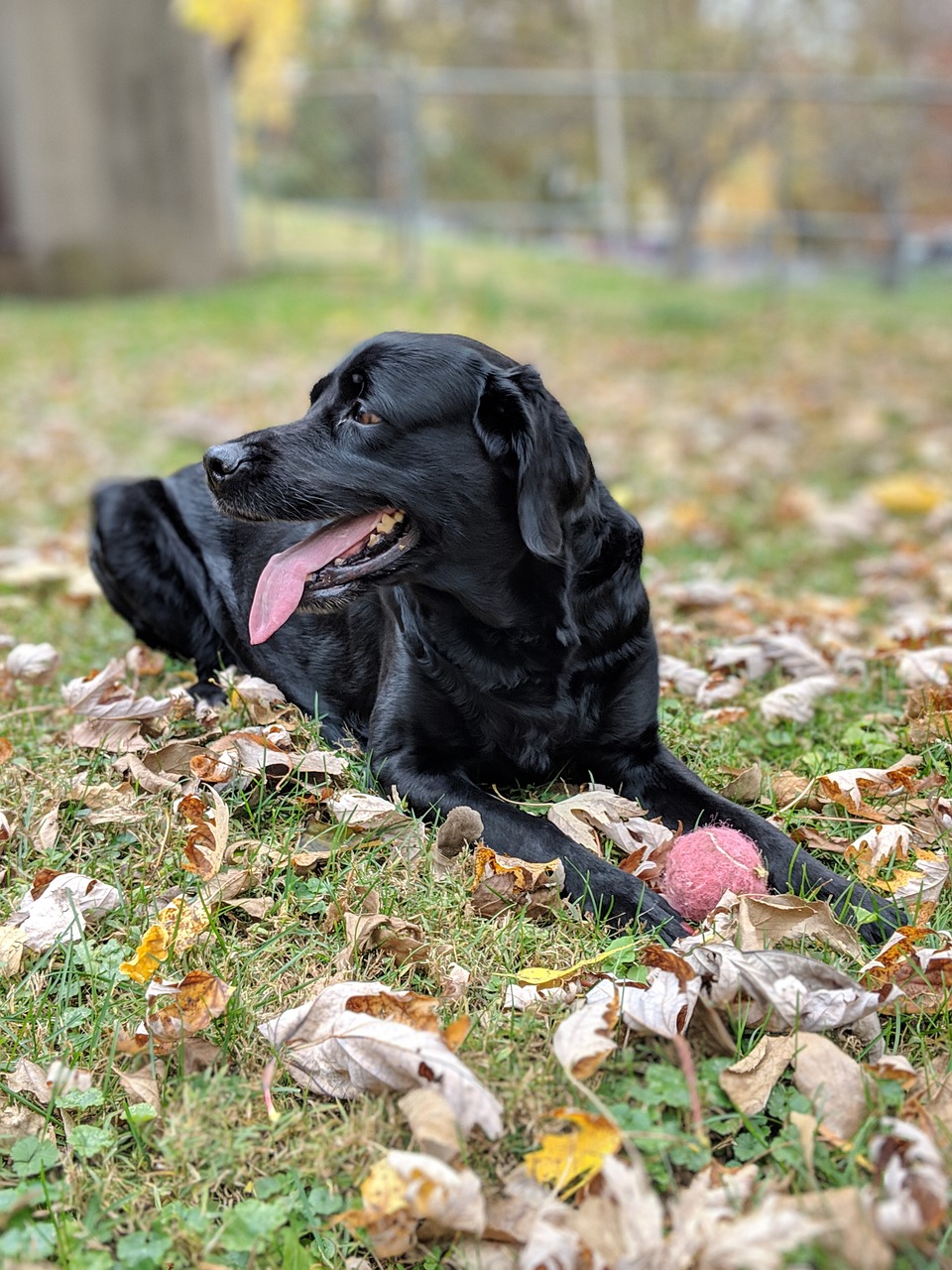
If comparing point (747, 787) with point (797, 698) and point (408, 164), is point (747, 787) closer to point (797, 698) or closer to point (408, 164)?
point (797, 698)

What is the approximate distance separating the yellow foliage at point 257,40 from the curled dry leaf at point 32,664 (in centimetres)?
1135

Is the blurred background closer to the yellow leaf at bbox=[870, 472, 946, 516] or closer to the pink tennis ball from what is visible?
the yellow leaf at bbox=[870, 472, 946, 516]

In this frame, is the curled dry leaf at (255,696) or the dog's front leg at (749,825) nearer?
the dog's front leg at (749,825)

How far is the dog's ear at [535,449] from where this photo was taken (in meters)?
2.71

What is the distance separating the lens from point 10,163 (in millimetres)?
13102

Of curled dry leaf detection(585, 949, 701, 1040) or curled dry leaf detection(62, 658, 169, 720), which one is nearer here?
curled dry leaf detection(585, 949, 701, 1040)

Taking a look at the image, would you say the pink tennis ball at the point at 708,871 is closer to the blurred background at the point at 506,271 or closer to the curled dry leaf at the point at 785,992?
the curled dry leaf at the point at 785,992

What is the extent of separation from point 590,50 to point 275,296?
22.5 meters

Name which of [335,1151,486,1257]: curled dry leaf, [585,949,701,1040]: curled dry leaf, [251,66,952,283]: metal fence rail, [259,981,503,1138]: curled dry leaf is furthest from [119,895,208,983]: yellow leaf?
[251,66,952,283]: metal fence rail

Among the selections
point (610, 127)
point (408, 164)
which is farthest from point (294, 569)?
point (610, 127)

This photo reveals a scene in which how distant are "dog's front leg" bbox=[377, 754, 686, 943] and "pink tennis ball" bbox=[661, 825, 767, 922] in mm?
77

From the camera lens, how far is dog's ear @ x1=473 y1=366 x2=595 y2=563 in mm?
2709

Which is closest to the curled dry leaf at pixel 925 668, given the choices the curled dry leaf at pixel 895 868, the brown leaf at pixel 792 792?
the brown leaf at pixel 792 792

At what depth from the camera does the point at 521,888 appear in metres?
2.56
